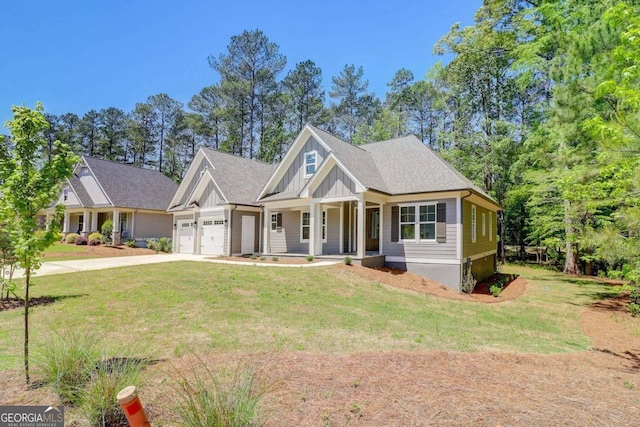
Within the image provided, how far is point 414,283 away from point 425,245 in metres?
2.05

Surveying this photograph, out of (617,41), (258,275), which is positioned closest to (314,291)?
(258,275)

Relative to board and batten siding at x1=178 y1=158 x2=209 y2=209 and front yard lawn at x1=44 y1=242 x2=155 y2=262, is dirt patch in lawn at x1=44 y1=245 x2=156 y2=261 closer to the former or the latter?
front yard lawn at x1=44 y1=242 x2=155 y2=262

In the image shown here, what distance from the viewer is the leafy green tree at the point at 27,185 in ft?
13.9

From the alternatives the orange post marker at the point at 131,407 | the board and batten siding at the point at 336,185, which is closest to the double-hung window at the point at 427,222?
the board and batten siding at the point at 336,185

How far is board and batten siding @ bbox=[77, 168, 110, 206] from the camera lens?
2742cm

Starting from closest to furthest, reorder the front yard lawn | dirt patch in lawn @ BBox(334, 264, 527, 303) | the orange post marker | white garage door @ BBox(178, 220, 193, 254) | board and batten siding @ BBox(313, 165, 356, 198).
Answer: the orange post marker, dirt patch in lawn @ BBox(334, 264, 527, 303), board and batten siding @ BBox(313, 165, 356, 198), the front yard lawn, white garage door @ BBox(178, 220, 193, 254)

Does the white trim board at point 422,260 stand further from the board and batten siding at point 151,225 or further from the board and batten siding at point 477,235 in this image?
the board and batten siding at point 151,225

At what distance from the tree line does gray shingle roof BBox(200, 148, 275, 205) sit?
15.3 m

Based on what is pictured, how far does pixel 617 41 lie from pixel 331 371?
12973mm

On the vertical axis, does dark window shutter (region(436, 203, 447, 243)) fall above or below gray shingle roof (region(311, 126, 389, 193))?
below

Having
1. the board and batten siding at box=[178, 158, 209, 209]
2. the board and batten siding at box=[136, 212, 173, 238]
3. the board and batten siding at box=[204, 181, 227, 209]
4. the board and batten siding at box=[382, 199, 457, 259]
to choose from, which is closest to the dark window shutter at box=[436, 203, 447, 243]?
the board and batten siding at box=[382, 199, 457, 259]

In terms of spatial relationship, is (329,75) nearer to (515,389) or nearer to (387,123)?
(387,123)

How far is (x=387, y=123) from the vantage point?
36.3 meters

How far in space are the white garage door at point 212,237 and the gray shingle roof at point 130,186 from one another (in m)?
10.2
